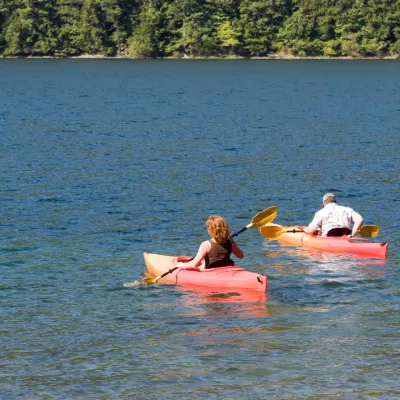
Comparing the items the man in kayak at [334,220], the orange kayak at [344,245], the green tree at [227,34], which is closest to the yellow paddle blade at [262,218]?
the man in kayak at [334,220]

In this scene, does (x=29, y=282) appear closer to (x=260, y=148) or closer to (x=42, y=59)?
(x=260, y=148)

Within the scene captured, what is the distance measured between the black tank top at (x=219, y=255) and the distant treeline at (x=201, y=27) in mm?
151106

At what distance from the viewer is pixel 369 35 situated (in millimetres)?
166875

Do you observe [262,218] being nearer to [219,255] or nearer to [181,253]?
[181,253]

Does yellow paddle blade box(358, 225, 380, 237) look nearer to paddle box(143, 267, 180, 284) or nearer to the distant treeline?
paddle box(143, 267, 180, 284)

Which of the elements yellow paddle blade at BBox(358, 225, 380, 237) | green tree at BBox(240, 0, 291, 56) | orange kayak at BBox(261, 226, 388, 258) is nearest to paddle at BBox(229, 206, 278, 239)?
orange kayak at BBox(261, 226, 388, 258)

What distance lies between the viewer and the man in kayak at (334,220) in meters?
22.6

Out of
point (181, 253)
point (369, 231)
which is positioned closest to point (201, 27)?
point (369, 231)

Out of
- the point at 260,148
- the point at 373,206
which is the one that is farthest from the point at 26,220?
the point at 260,148

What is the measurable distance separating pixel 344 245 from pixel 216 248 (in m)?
4.95

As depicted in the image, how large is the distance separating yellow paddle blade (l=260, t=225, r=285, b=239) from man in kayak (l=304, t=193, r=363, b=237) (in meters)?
1.24

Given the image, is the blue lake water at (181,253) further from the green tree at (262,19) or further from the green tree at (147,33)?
the green tree at (147,33)

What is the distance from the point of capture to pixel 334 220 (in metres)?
23.1

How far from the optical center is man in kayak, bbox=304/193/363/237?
22.6 metres
